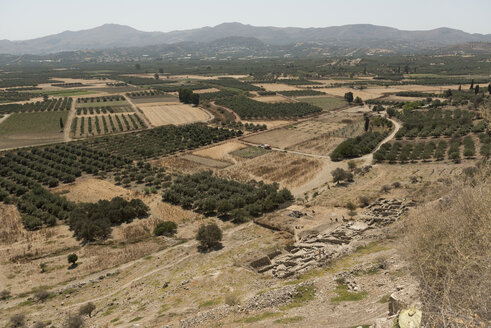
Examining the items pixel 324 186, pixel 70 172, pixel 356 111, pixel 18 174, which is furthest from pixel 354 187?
pixel 356 111

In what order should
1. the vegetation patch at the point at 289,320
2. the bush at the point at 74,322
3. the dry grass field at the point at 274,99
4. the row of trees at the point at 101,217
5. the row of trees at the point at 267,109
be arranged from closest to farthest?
the vegetation patch at the point at 289,320, the bush at the point at 74,322, the row of trees at the point at 101,217, the row of trees at the point at 267,109, the dry grass field at the point at 274,99

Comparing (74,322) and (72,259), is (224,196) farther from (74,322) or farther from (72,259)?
(74,322)

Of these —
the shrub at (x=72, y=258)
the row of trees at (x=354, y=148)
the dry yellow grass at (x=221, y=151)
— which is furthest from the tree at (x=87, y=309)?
the row of trees at (x=354, y=148)

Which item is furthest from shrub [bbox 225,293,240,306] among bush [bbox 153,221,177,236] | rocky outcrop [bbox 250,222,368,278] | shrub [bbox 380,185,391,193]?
shrub [bbox 380,185,391,193]

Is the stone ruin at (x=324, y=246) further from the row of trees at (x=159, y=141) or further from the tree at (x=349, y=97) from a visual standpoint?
the tree at (x=349, y=97)

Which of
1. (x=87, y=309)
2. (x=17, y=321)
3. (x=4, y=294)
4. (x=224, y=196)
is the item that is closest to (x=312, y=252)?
(x=87, y=309)

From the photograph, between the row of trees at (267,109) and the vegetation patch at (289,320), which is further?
the row of trees at (267,109)

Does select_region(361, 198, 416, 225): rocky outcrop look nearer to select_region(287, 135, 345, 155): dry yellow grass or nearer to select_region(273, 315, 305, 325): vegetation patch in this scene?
select_region(273, 315, 305, 325): vegetation patch
